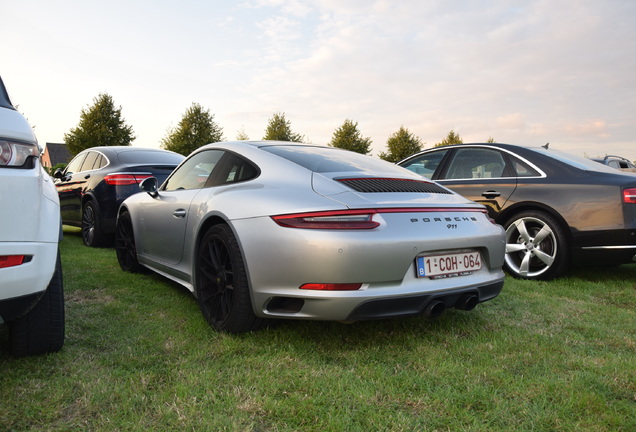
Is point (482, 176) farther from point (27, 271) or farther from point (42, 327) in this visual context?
point (27, 271)

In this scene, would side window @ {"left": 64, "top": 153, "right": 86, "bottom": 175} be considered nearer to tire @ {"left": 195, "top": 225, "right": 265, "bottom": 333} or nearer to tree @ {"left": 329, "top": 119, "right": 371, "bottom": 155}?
tire @ {"left": 195, "top": 225, "right": 265, "bottom": 333}

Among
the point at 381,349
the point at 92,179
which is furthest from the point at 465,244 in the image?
the point at 92,179

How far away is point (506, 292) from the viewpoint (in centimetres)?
418

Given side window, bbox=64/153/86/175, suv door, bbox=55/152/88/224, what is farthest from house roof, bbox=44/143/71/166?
suv door, bbox=55/152/88/224

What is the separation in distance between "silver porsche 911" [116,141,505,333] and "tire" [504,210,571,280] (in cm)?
178

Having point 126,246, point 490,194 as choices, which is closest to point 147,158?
point 126,246

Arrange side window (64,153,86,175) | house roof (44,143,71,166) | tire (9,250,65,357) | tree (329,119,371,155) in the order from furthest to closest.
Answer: house roof (44,143,71,166), tree (329,119,371,155), side window (64,153,86,175), tire (9,250,65,357)

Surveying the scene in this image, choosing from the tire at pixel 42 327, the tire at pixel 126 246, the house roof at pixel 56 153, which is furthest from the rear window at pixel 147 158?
the house roof at pixel 56 153

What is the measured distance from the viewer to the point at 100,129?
35.3m

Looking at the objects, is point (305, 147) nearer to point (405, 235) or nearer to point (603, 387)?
point (405, 235)

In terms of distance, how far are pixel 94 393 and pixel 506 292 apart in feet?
10.9

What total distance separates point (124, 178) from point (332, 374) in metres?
4.92

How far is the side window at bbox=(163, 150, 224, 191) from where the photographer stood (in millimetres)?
3625

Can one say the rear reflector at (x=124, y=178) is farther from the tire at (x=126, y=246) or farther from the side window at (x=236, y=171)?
the side window at (x=236, y=171)
